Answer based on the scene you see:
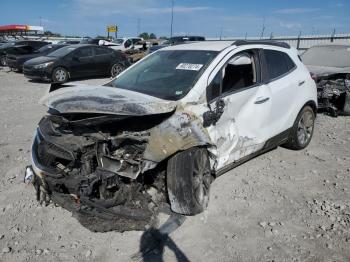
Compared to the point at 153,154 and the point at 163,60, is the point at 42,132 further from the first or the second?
the point at 163,60

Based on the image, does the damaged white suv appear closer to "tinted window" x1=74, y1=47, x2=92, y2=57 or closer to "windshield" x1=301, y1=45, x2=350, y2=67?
"windshield" x1=301, y1=45, x2=350, y2=67

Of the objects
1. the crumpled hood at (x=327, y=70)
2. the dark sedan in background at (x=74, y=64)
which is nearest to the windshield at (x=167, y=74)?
the crumpled hood at (x=327, y=70)

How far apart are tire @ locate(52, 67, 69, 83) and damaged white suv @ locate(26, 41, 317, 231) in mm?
9979

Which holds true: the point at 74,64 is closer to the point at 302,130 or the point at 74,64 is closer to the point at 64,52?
the point at 64,52

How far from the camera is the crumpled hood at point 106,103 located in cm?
329

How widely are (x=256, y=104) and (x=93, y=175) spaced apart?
2294mm

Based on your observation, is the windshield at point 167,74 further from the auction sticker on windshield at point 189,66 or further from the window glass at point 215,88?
the window glass at point 215,88

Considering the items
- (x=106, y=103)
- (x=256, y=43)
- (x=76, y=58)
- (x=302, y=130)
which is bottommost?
(x=76, y=58)

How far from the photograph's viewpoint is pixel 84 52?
49.1 feet

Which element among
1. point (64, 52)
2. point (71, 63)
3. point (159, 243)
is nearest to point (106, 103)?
point (159, 243)

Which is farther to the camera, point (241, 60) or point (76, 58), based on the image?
point (76, 58)

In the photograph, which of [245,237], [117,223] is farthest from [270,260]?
[117,223]

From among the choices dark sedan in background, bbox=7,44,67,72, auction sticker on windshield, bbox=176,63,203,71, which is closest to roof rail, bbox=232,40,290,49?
auction sticker on windshield, bbox=176,63,203,71

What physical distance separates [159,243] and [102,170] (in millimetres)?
882
